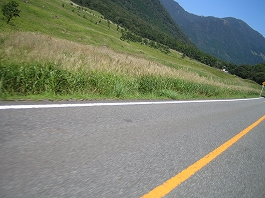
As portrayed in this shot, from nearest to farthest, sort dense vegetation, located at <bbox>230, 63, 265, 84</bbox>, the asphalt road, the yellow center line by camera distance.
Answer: the asphalt road, the yellow center line, dense vegetation, located at <bbox>230, 63, 265, 84</bbox>

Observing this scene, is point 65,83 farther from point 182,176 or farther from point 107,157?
point 182,176

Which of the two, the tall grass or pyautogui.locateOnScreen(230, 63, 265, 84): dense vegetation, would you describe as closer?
the tall grass

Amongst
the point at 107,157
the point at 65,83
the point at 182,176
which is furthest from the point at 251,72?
the point at 107,157

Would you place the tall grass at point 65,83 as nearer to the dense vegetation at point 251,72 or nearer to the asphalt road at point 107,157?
the asphalt road at point 107,157

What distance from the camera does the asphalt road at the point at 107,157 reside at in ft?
6.24

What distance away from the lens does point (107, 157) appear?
2.56m

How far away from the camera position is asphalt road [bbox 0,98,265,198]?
1.90m

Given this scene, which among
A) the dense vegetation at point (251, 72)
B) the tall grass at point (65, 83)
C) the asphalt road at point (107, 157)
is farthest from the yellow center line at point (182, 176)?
the dense vegetation at point (251, 72)

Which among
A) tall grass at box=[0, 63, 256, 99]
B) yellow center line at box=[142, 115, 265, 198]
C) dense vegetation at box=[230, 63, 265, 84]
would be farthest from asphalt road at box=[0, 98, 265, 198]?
dense vegetation at box=[230, 63, 265, 84]

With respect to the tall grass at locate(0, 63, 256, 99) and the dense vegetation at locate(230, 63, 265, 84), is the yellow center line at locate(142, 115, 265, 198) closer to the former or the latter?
the tall grass at locate(0, 63, 256, 99)

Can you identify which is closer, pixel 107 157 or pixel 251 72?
pixel 107 157

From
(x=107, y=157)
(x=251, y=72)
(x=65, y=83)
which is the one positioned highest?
(x=251, y=72)

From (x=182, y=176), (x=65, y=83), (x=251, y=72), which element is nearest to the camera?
(x=182, y=176)

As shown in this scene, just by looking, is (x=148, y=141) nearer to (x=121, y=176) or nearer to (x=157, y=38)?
(x=121, y=176)
